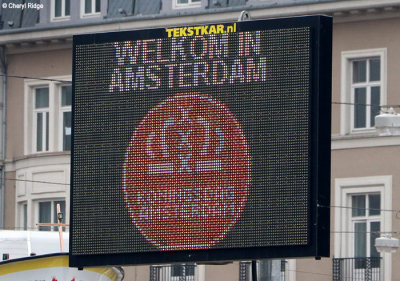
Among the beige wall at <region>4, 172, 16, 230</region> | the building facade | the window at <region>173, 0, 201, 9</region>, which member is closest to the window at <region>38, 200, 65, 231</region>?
the building facade

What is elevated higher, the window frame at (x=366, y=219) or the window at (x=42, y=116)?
the window at (x=42, y=116)

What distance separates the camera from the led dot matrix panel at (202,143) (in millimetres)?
18188

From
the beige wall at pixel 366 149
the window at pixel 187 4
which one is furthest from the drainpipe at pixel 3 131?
the beige wall at pixel 366 149

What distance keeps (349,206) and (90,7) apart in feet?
28.4

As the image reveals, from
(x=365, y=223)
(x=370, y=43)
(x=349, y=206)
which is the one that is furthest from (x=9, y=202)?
(x=370, y=43)

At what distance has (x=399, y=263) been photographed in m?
40.3

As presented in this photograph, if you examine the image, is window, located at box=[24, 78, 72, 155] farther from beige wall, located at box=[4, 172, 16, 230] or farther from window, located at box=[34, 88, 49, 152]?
beige wall, located at box=[4, 172, 16, 230]

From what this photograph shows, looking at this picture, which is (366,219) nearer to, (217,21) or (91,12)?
(217,21)

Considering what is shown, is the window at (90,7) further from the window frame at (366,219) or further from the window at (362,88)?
the window frame at (366,219)

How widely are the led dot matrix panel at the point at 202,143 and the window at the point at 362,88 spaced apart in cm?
2158

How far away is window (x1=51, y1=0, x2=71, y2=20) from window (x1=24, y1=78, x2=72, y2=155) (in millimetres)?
1706

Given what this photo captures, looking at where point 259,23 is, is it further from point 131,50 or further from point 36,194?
point 36,194

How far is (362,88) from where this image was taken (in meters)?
40.9

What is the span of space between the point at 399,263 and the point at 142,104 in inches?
869
